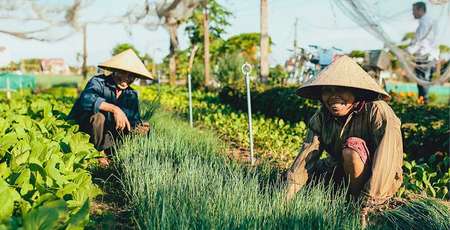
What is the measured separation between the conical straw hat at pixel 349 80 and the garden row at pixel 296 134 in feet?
2.36

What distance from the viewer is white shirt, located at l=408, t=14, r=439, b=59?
604 centimetres

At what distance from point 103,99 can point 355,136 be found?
2179 millimetres

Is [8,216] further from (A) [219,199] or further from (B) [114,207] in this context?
(B) [114,207]

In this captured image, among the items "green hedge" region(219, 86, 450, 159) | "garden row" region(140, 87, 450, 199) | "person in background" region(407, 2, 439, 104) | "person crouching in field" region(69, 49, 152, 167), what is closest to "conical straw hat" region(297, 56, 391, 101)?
"green hedge" region(219, 86, 450, 159)

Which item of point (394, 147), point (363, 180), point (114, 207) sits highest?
point (394, 147)

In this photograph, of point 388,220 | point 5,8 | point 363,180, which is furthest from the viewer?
point 5,8

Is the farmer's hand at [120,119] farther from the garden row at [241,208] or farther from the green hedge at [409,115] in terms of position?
the green hedge at [409,115]

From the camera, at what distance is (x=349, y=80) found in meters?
2.58

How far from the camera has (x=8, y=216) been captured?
1.89 metres

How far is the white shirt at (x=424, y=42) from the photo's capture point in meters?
6.04

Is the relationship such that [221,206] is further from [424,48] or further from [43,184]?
[424,48]

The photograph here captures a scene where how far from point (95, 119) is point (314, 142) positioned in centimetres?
197

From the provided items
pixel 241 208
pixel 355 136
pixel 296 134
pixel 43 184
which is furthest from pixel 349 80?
pixel 296 134

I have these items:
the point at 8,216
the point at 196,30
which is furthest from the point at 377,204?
the point at 196,30
